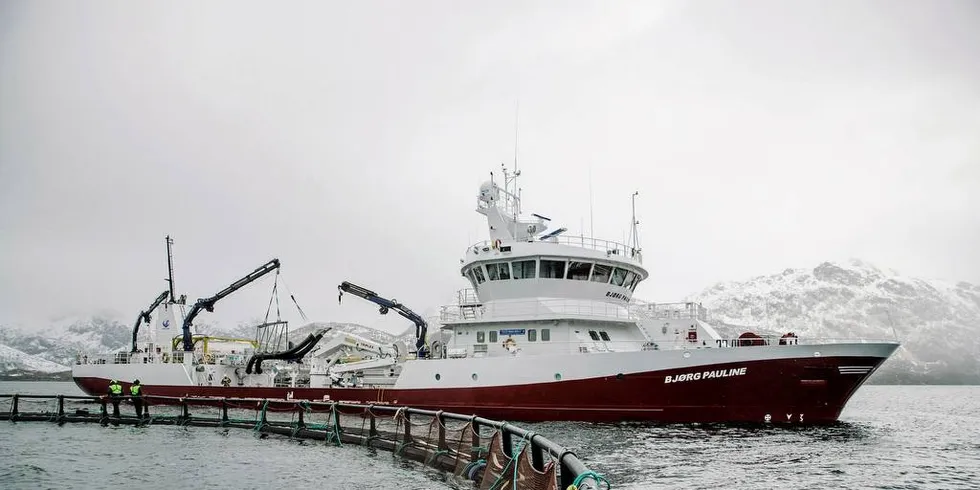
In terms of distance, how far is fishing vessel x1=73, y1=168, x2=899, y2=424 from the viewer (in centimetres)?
2292

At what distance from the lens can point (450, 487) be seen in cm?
1209

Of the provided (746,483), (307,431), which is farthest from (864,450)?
(307,431)

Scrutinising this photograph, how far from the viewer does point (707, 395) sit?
23.1 metres

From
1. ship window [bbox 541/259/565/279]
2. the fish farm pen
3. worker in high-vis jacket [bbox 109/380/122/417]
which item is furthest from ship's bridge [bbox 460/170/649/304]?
worker in high-vis jacket [bbox 109/380/122/417]

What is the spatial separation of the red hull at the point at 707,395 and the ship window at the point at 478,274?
5.67 m

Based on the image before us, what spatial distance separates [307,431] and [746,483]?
12166 millimetres

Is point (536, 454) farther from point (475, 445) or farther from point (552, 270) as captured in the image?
point (552, 270)

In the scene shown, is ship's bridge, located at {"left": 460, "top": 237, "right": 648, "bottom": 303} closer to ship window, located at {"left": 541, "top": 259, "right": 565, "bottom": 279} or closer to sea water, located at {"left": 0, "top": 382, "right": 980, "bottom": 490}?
ship window, located at {"left": 541, "top": 259, "right": 565, "bottom": 279}

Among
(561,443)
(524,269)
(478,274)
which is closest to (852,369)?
(561,443)

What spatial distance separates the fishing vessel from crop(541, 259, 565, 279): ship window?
41 mm

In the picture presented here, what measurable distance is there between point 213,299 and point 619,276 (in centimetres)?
2359

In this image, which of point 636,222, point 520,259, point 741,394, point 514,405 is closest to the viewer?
point 741,394

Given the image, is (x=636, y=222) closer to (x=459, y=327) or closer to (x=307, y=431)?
(x=459, y=327)

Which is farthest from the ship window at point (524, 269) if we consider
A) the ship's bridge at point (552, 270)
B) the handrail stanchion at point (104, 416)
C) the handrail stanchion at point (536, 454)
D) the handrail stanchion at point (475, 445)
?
the handrail stanchion at point (536, 454)
